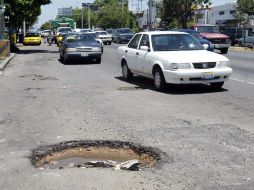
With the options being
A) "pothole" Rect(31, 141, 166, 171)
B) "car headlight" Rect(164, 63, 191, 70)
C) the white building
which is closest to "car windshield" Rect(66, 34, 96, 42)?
"car headlight" Rect(164, 63, 191, 70)

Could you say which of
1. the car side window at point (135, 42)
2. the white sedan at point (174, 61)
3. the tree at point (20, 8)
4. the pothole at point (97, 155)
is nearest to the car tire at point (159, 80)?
the white sedan at point (174, 61)

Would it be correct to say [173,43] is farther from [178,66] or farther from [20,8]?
[20,8]

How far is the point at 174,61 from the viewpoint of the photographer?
1136 cm

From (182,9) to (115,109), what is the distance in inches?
1918

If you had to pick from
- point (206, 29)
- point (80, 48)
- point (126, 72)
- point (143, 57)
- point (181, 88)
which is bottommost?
point (181, 88)

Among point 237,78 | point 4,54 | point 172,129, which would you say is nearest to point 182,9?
point 4,54

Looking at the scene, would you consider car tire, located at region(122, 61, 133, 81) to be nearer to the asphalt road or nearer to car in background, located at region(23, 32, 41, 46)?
the asphalt road

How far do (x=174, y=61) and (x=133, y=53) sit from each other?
251cm

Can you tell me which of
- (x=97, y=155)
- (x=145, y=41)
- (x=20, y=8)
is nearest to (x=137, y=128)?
(x=97, y=155)

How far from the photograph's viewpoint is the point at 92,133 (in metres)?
7.30

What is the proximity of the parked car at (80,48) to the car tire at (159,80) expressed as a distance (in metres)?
10.0

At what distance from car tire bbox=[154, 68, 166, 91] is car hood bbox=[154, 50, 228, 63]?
15.2 inches

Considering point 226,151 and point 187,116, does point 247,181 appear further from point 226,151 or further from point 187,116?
point 187,116

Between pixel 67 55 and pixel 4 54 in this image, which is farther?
pixel 4 54
